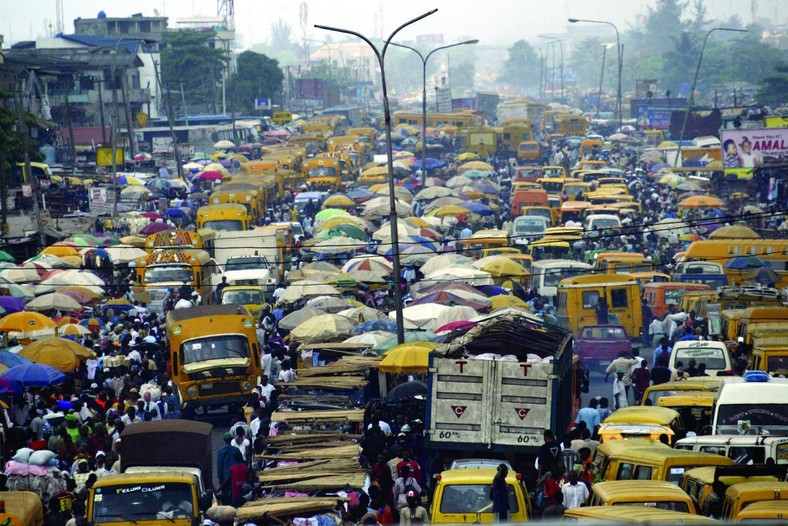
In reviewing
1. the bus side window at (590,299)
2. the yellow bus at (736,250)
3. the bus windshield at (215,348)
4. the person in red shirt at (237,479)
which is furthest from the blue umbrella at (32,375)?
the yellow bus at (736,250)

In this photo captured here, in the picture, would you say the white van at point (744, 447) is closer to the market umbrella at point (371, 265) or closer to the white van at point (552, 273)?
the white van at point (552, 273)

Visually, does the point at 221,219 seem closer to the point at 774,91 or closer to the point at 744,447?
the point at 744,447

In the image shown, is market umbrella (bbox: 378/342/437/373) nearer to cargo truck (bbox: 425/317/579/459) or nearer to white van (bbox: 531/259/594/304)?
cargo truck (bbox: 425/317/579/459)

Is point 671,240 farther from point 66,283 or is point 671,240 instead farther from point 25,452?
point 25,452

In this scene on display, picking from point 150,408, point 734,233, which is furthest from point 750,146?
point 150,408

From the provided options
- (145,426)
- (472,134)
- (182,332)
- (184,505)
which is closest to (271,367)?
(182,332)

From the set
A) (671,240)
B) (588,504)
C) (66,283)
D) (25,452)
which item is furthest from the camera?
(671,240)

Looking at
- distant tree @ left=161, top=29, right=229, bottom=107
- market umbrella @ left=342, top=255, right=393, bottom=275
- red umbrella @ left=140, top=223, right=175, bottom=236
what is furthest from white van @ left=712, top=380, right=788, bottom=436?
distant tree @ left=161, top=29, right=229, bottom=107
